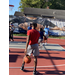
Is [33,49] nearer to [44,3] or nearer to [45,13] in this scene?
[45,13]

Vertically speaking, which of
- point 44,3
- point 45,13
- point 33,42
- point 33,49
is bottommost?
point 33,49

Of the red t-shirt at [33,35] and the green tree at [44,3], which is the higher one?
the green tree at [44,3]

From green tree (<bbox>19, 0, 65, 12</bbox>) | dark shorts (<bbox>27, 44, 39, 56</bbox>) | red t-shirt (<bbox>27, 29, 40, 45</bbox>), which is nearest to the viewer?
red t-shirt (<bbox>27, 29, 40, 45</bbox>)

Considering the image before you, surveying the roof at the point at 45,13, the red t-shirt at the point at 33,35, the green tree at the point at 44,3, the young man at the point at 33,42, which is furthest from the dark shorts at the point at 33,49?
the green tree at the point at 44,3

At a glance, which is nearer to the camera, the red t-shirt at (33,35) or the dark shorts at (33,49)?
the red t-shirt at (33,35)

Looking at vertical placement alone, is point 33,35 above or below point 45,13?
below

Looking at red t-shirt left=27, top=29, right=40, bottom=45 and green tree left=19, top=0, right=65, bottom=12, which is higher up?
green tree left=19, top=0, right=65, bottom=12

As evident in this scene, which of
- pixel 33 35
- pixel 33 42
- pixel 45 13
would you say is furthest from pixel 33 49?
pixel 45 13

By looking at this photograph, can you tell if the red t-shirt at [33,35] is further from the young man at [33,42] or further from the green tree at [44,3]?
the green tree at [44,3]

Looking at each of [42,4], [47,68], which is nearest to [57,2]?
[42,4]

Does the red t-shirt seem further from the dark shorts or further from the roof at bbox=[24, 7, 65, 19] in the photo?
the roof at bbox=[24, 7, 65, 19]

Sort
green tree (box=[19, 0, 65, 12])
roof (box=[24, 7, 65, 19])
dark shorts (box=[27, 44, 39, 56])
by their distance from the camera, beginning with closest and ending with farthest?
dark shorts (box=[27, 44, 39, 56]), roof (box=[24, 7, 65, 19]), green tree (box=[19, 0, 65, 12])

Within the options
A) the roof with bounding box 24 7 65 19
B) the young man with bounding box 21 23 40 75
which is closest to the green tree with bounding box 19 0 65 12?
the roof with bounding box 24 7 65 19

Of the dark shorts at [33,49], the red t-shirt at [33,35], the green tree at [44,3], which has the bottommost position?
the dark shorts at [33,49]
